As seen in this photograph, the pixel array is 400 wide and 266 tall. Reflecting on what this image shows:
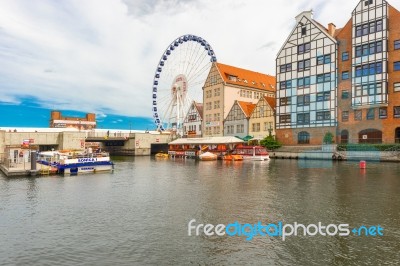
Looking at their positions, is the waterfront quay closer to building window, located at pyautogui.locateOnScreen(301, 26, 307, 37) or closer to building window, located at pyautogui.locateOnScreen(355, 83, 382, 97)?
building window, located at pyautogui.locateOnScreen(301, 26, 307, 37)

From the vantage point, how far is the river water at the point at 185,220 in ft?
39.0

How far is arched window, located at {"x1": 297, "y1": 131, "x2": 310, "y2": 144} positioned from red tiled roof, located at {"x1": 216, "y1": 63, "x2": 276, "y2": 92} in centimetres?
2582

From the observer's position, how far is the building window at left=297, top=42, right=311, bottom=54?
68312mm

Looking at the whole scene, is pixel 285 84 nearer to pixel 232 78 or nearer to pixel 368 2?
pixel 232 78

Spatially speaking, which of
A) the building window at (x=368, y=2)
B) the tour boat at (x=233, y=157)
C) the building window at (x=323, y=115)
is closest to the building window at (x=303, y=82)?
the building window at (x=323, y=115)

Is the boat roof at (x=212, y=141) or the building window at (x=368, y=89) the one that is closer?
the building window at (x=368, y=89)

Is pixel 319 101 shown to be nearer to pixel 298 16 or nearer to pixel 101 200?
pixel 298 16

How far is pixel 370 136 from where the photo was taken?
191 feet

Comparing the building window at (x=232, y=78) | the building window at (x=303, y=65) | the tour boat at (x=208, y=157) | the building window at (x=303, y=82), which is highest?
the building window at (x=232, y=78)

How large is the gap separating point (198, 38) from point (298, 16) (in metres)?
26.1

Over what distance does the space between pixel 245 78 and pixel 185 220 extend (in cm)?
7897

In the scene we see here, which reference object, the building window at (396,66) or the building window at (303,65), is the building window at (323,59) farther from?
the building window at (396,66)

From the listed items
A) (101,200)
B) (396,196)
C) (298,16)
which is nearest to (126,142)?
(298,16)

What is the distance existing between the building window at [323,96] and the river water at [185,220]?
38.1m
